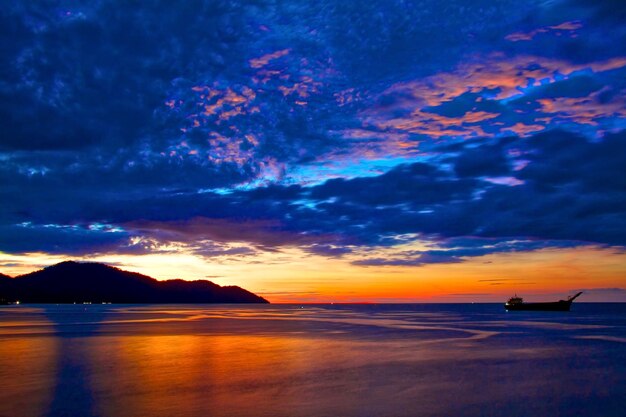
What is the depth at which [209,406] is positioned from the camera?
880 inches

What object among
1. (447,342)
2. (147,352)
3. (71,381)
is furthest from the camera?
(447,342)

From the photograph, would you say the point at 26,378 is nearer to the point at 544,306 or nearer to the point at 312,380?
the point at 312,380

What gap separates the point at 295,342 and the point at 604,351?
1147 inches

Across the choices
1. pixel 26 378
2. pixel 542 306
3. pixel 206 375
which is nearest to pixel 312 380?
pixel 206 375

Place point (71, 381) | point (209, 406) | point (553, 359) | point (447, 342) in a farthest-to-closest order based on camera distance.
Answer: point (447, 342) → point (553, 359) → point (71, 381) → point (209, 406)

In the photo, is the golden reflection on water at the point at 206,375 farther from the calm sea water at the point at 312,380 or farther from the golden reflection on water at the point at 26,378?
the golden reflection on water at the point at 26,378

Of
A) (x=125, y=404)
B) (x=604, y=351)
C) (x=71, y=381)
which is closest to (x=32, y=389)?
(x=71, y=381)

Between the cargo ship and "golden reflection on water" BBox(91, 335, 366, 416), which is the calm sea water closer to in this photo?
"golden reflection on water" BBox(91, 335, 366, 416)

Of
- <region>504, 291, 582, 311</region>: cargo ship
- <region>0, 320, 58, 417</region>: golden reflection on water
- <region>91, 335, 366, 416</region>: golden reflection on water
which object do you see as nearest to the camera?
<region>0, 320, 58, 417</region>: golden reflection on water

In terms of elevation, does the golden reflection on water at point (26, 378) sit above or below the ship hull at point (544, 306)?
below

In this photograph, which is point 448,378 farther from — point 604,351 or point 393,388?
point 604,351

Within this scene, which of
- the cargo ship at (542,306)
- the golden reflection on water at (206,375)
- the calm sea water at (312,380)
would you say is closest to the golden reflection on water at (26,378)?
the calm sea water at (312,380)

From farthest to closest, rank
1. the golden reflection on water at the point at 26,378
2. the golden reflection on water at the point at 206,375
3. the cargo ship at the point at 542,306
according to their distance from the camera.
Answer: the cargo ship at the point at 542,306
the golden reflection on water at the point at 206,375
the golden reflection on water at the point at 26,378

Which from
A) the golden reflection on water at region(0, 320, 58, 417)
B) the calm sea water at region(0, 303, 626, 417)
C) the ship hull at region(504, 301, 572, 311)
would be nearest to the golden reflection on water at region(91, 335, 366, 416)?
the calm sea water at region(0, 303, 626, 417)
